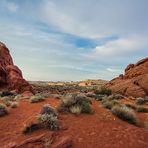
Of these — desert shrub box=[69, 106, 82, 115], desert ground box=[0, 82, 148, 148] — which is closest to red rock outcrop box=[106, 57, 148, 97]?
desert shrub box=[69, 106, 82, 115]

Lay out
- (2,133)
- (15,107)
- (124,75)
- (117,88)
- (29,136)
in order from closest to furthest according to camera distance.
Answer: (29,136) < (2,133) < (15,107) < (117,88) < (124,75)

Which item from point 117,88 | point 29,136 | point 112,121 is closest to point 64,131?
point 29,136

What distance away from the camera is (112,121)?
40.2ft

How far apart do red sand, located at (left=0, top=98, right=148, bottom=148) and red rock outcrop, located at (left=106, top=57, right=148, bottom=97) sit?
24.6 metres

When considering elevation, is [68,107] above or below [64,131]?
above

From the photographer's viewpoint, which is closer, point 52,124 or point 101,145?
point 101,145

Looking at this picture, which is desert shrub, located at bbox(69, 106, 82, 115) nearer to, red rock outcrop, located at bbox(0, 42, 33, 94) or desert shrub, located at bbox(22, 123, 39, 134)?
desert shrub, located at bbox(22, 123, 39, 134)

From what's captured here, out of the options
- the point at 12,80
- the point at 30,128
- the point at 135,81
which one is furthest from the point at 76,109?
the point at 135,81

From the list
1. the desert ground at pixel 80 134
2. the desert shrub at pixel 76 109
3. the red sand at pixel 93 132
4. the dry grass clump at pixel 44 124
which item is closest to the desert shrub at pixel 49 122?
the dry grass clump at pixel 44 124

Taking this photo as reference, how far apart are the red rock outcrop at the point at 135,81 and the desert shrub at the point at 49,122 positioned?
86.2 ft

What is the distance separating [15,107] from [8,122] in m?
3.74

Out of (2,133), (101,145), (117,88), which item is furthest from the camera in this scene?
(117,88)

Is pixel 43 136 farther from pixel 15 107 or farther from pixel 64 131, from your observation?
pixel 15 107

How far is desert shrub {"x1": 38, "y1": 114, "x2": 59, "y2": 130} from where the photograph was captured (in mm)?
11164
